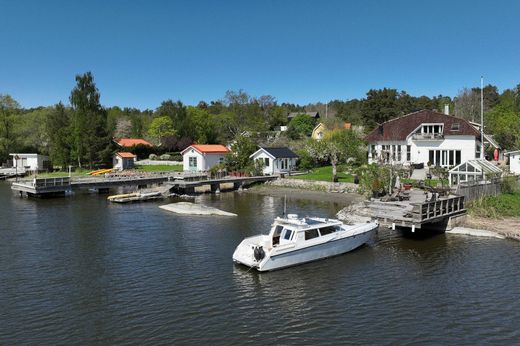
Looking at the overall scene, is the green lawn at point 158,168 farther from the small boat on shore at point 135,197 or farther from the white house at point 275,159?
the small boat on shore at point 135,197

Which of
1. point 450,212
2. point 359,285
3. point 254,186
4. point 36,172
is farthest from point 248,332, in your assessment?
point 36,172

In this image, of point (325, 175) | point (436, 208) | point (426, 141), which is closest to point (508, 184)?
point (436, 208)

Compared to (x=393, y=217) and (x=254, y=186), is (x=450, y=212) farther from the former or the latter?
(x=254, y=186)

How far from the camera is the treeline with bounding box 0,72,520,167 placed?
7906 cm

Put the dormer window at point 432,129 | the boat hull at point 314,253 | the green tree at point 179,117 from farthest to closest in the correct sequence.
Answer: the green tree at point 179,117 < the dormer window at point 432,129 < the boat hull at point 314,253

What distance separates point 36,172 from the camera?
80.3m

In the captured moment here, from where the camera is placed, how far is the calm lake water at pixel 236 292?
55.4 feet

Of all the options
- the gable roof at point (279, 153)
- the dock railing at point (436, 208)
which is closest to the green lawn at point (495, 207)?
the dock railing at point (436, 208)

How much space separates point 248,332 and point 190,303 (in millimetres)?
3664

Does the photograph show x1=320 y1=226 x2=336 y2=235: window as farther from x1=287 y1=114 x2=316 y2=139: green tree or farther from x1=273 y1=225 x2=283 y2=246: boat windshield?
x1=287 y1=114 x2=316 y2=139: green tree

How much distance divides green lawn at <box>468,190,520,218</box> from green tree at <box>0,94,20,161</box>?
277 feet

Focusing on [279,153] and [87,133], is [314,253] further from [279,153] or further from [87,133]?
[87,133]

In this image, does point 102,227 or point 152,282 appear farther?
point 102,227

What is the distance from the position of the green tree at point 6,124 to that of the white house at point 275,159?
52.9 metres
